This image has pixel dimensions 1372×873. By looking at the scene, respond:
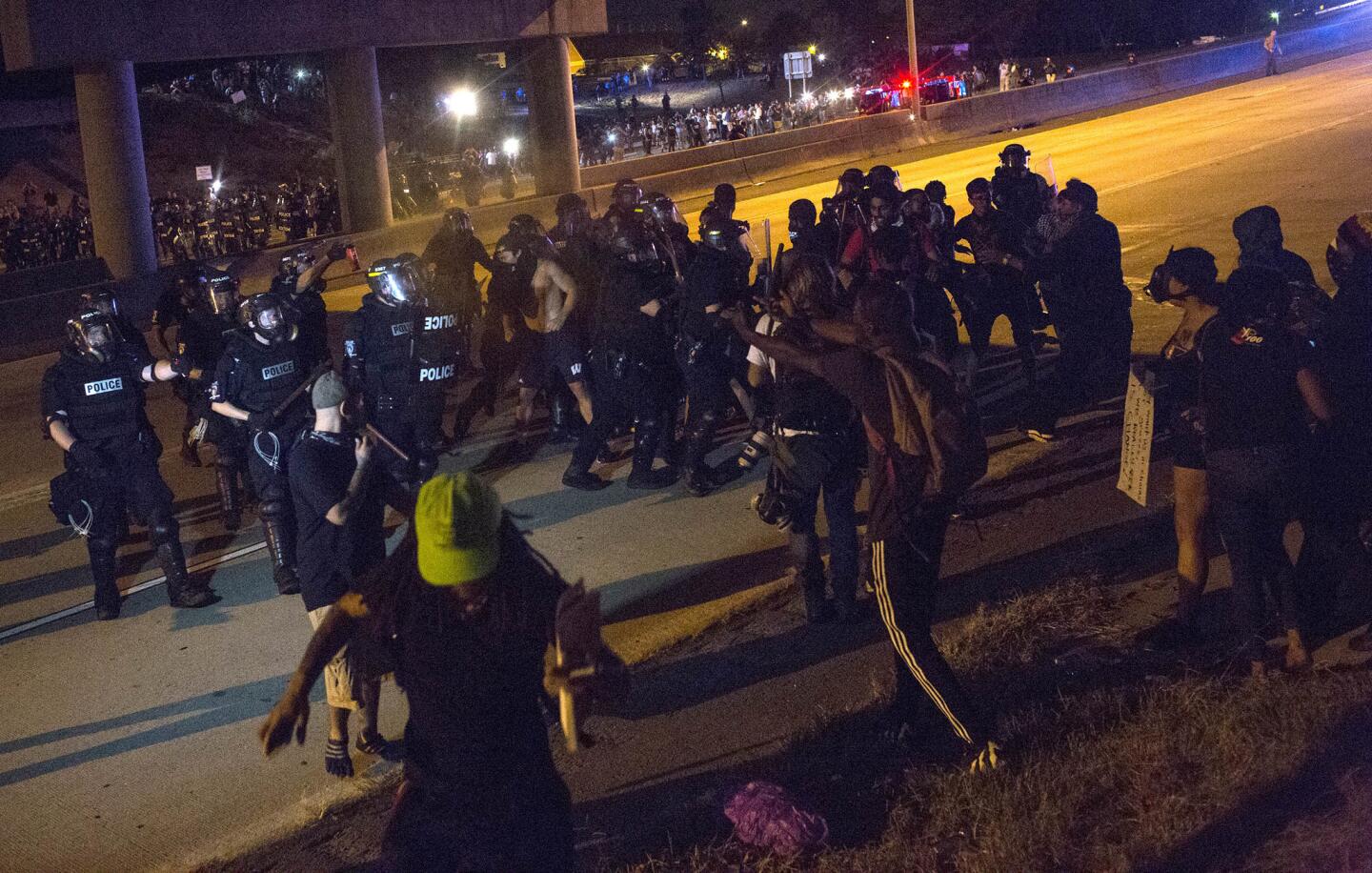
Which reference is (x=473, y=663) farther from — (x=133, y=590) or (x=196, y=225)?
(x=196, y=225)

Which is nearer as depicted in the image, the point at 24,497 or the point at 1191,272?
the point at 1191,272

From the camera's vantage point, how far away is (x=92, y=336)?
756cm

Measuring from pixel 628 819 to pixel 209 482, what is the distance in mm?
6723

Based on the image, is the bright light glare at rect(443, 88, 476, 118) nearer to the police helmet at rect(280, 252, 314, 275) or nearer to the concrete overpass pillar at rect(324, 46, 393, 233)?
the concrete overpass pillar at rect(324, 46, 393, 233)

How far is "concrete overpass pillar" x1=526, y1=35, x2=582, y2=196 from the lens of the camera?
30578mm

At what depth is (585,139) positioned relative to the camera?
137ft

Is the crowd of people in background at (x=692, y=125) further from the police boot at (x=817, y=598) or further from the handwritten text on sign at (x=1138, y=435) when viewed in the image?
the handwritten text on sign at (x=1138, y=435)

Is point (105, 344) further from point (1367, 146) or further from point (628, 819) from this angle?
point (1367, 146)

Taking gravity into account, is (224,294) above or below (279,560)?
above

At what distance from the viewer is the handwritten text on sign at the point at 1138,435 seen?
6344 millimetres

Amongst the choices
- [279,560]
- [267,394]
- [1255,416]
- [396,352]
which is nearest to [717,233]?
[396,352]

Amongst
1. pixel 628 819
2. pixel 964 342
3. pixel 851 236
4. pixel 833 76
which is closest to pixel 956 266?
pixel 851 236

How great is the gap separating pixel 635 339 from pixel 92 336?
10.9ft

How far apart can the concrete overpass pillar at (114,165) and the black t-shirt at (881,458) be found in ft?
70.2
